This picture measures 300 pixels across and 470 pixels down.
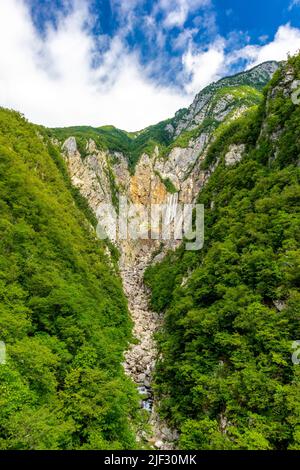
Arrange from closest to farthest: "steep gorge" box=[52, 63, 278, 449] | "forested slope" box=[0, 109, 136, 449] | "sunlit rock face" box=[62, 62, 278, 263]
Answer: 1. "forested slope" box=[0, 109, 136, 449]
2. "steep gorge" box=[52, 63, 278, 449]
3. "sunlit rock face" box=[62, 62, 278, 263]

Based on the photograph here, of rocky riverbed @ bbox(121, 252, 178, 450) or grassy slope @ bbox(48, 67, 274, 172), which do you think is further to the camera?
grassy slope @ bbox(48, 67, 274, 172)

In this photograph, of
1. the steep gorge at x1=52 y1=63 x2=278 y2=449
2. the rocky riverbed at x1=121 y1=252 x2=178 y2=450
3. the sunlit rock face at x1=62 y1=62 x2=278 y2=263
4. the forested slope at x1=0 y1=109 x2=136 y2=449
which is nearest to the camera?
the forested slope at x1=0 y1=109 x2=136 y2=449

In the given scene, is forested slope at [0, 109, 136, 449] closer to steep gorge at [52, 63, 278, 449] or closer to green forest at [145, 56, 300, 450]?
green forest at [145, 56, 300, 450]

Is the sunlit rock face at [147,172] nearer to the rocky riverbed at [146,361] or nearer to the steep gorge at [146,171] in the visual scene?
the steep gorge at [146,171]

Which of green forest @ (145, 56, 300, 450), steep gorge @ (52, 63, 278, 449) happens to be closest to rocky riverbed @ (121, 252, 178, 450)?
green forest @ (145, 56, 300, 450)

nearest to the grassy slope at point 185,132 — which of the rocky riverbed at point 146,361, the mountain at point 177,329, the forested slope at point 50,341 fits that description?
the rocky riverbed at point 146,361

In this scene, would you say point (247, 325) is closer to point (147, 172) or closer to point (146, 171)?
point (147, 172)

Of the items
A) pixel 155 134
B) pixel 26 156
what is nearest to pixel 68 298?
pixel 26 156

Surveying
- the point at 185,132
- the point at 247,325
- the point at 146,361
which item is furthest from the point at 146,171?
the point at 247,325
